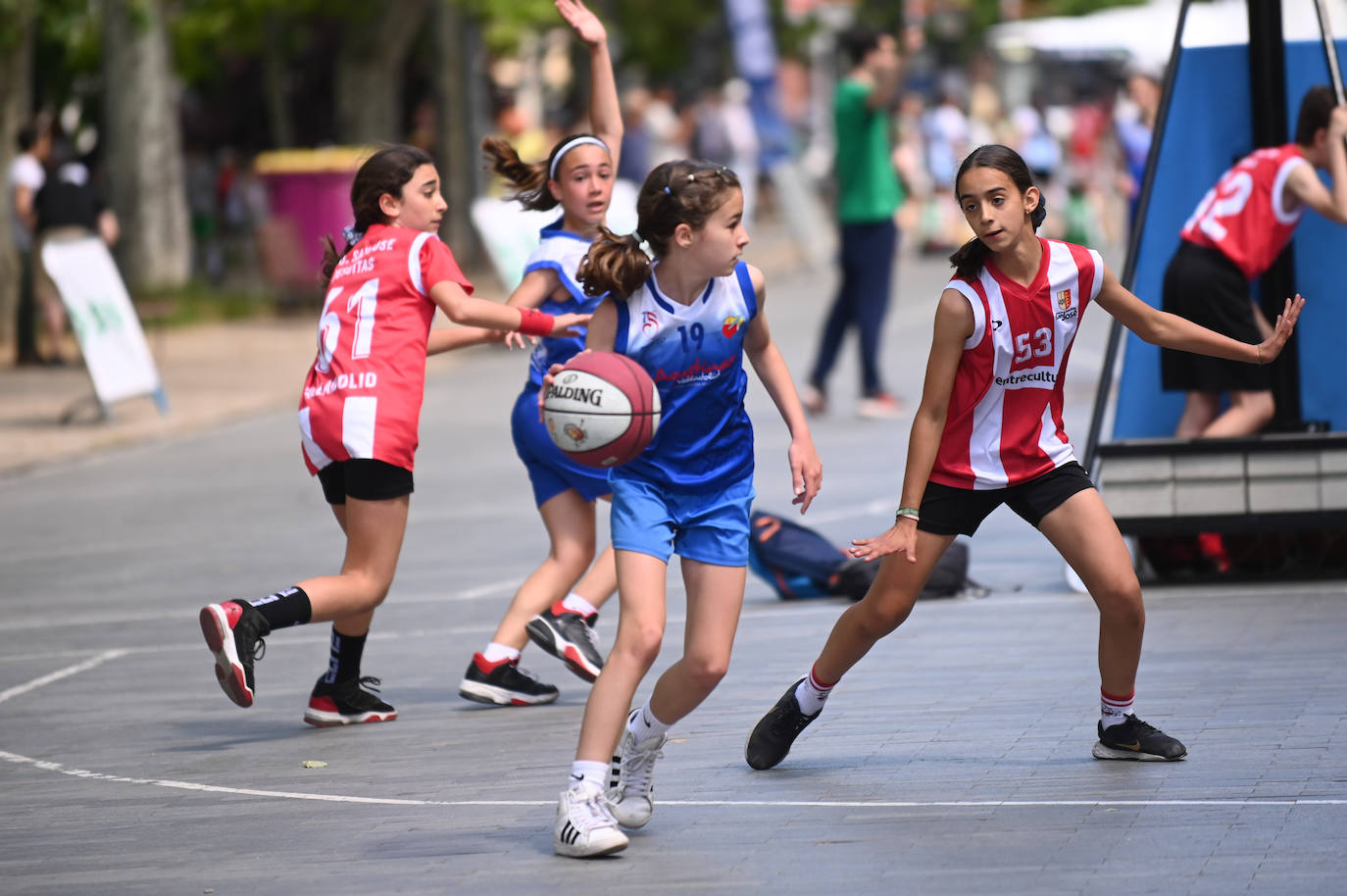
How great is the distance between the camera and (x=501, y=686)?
23.9ft

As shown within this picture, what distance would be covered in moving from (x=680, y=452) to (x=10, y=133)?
767 inches

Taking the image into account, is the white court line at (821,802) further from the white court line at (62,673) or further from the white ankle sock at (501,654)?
the white court line at (62,673)

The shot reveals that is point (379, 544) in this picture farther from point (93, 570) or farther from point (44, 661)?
point (93, 570)

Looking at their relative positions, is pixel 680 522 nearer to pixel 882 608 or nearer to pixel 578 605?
pixel 882 608

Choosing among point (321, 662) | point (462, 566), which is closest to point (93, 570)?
point (462, 566)

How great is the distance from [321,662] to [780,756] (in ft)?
9.30

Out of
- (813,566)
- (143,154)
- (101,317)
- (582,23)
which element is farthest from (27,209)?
(582,23)

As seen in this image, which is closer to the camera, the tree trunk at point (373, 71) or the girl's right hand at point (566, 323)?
the girl's right hand at point (566, 323)

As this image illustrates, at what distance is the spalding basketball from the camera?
5.30 m

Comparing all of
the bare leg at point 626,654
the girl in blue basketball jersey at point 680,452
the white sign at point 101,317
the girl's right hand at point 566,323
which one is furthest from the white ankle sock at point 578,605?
the white sign at point 101,317

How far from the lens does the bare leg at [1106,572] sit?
5.79m

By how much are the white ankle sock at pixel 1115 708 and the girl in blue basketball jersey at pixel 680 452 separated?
1086mm

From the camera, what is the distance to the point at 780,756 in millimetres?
6113

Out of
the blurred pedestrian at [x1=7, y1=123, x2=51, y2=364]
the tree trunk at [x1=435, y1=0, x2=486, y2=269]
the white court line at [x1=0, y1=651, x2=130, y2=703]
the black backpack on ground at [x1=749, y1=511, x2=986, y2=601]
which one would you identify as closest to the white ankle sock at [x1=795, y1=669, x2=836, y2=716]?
the black backpack on ground at [x1=749, y1=511, x2=986, y2=601]
